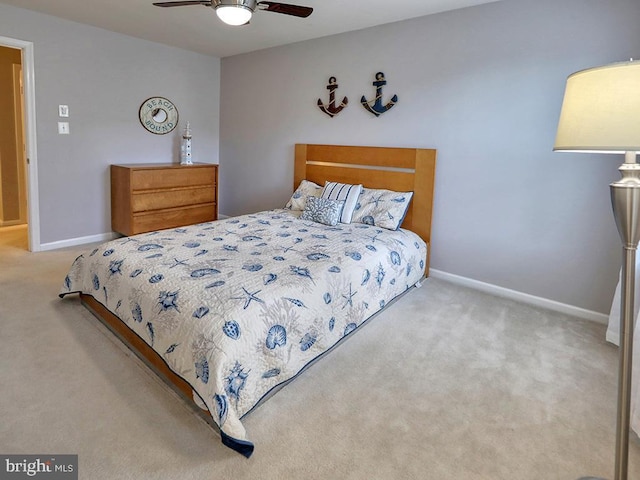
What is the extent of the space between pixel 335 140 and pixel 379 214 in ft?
3.68

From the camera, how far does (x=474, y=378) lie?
2160 mm

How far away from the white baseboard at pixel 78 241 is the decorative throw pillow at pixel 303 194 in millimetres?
2159

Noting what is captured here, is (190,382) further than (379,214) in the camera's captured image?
No

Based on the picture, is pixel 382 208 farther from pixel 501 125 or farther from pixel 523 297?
pixel 523 297

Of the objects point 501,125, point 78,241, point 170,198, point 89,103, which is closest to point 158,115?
point 89,103

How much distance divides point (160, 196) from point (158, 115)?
3.47 ft

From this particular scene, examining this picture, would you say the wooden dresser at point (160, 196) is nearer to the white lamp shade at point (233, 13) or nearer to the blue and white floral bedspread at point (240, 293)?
the blue and white floral bedspread at point (240, 293)

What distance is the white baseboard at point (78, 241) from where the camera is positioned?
13.5 ft

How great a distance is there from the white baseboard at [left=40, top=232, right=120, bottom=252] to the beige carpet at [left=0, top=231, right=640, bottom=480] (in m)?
1.54

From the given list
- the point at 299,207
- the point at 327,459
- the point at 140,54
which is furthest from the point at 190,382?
the point at 140,54

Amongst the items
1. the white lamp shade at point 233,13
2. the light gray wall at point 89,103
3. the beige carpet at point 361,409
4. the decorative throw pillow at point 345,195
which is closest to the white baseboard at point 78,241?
the light gray wall at point 89,103

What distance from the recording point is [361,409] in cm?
188

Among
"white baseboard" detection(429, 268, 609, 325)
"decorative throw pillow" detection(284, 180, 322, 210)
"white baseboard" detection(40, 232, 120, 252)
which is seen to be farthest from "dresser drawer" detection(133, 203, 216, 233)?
"white baseboard" detection(429, 268, 609, 325)

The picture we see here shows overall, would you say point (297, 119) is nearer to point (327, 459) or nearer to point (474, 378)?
point (474, 378)
